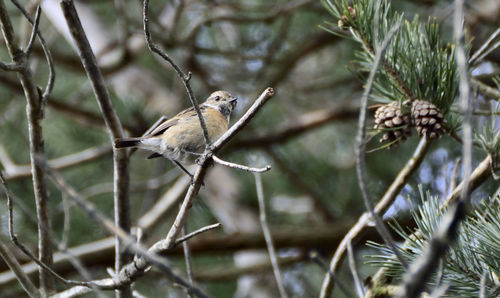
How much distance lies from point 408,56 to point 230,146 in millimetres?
3267

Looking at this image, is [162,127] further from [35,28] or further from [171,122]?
[35,28]

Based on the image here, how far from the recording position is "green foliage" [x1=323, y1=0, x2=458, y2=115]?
246 cm

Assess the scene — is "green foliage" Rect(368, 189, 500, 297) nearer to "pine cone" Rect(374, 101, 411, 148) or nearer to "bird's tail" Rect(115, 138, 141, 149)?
"pine cone" Rect(374, 101, 411, 148)

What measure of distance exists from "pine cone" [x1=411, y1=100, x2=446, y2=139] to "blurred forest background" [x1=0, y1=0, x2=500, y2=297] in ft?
5.42

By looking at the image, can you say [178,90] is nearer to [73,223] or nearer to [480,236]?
[73,223]

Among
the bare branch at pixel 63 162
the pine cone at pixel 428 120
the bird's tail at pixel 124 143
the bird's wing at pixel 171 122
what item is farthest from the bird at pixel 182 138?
the pine cone at pixel 428 120

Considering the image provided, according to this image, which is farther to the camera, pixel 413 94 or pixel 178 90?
pixel 178 90

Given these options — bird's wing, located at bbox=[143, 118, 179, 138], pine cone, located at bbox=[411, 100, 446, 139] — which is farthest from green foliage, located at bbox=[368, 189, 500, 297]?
bird's wing, located at bbox=[143, 118, 179, 138]

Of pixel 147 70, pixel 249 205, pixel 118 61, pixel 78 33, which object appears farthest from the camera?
pixel 147 70

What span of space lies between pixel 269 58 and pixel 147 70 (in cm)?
237

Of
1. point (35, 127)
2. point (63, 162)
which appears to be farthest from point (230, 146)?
point (35, 127)

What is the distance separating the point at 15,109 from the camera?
6.43m

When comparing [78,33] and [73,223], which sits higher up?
[78,33]

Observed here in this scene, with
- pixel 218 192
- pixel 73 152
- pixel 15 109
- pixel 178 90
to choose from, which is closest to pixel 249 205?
pixel 218 192
